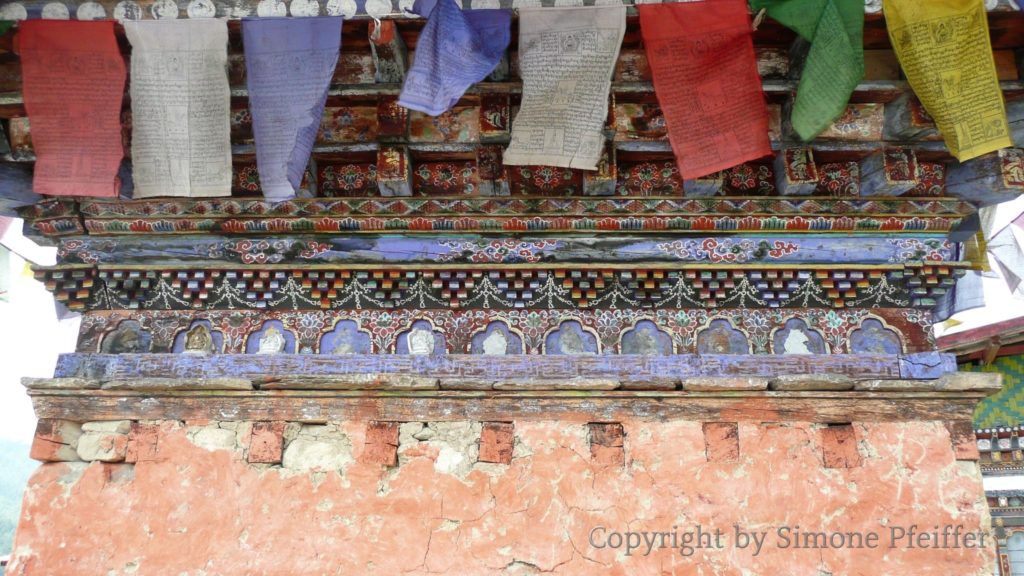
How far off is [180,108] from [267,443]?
5.92 ft

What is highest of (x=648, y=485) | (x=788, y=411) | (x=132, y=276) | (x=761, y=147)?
(x=761, y=147)

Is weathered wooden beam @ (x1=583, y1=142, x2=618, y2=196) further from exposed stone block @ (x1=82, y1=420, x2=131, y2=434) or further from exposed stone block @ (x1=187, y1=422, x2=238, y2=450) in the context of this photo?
exposed stone block @ (x1=82, y1=420, x2=131, y2=434)

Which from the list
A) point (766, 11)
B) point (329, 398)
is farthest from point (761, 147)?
point (329, 398)

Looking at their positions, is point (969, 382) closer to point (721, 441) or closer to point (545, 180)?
point (721, 441)

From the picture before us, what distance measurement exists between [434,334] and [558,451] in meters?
0.97

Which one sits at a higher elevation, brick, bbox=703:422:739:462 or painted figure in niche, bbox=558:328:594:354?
painted figure in niche, bbox=558:328:594:354

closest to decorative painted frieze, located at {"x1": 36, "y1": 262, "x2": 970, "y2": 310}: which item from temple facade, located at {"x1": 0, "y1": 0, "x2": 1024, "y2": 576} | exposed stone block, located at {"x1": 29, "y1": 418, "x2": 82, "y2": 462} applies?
temple facade, located at {"x1": 0, "y1": 0, "x2": 1024, "y2": 576}

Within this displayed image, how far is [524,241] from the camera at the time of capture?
14.3ft

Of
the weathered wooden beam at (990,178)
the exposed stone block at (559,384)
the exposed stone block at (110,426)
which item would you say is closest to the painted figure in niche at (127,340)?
the exposed stone block at (110,426)

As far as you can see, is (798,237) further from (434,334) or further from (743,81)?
(434,334)

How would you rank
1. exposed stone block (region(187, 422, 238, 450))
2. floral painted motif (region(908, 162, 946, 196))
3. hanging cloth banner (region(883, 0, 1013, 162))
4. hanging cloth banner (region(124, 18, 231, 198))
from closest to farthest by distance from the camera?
hanging cloth banner (region(883, 0, 1013, 162)) → hanging cloth banner (region(124, 18, 231, 198)) → exposed stone block (region(187, 422, 238, 450)) → floral painted motif (region(908, 162, 946, 196))

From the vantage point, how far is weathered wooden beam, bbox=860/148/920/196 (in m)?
4.17

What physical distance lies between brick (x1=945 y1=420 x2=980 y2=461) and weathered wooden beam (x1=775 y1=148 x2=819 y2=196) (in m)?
1.46

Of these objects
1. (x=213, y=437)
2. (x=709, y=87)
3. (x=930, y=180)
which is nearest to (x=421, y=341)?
(x=213, y=437)
